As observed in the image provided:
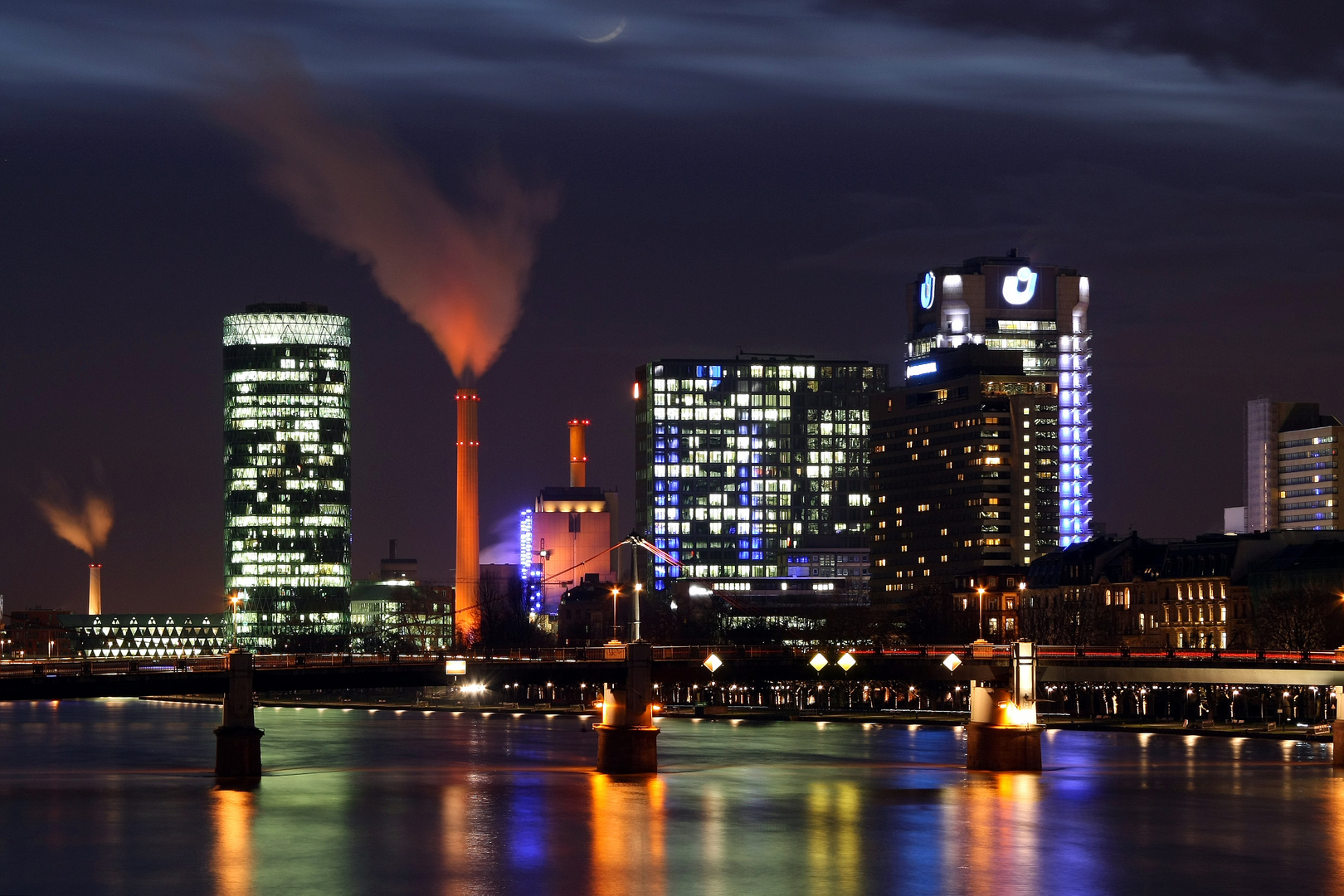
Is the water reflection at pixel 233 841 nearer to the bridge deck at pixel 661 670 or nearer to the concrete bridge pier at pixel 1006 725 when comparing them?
the bridge deck at pixel 661 670

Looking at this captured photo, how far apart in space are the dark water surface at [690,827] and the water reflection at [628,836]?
0.73ft

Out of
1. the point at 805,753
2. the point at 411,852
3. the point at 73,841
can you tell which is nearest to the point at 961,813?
the point at 411,852

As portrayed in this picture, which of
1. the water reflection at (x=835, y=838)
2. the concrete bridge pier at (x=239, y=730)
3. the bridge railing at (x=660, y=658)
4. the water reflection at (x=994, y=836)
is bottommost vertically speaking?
the water reflection at (x=835, y=838)

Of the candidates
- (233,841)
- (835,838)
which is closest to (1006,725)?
(835,838)

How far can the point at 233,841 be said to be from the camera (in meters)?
102

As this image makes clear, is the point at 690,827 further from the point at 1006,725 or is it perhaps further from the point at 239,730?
the point at 239,730

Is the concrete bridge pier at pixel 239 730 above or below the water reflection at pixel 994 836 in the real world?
above

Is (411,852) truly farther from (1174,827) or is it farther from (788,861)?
(1174,827)

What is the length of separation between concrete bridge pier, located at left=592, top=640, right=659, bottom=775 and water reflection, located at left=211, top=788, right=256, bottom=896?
876 inches

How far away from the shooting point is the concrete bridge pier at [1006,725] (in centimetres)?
13325

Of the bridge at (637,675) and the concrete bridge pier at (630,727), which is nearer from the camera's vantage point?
the bridge at (637,675)

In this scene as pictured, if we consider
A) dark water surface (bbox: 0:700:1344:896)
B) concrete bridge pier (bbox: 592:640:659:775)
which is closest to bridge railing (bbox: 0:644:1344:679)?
concrete bridge pier (bbox: 592:640:659:775)

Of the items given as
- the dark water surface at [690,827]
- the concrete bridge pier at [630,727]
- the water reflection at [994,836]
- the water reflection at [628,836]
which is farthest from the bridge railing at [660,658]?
the water reflection at [628,836]

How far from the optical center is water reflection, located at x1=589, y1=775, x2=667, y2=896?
87.8 metres
